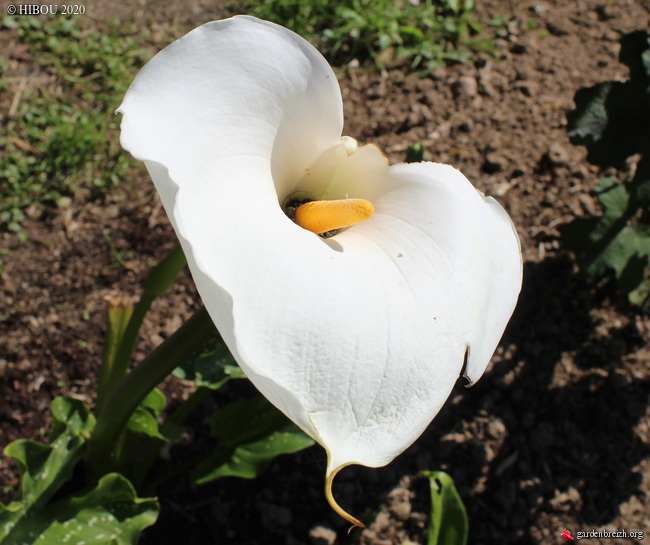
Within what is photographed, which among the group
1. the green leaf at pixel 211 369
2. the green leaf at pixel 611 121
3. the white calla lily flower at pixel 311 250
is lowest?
the green leaf at pixel 211 369

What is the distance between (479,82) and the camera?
2.26 metres

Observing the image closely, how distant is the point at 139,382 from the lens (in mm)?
1095

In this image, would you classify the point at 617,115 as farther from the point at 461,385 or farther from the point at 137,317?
the point at 137,317

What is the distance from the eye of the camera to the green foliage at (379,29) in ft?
7.44

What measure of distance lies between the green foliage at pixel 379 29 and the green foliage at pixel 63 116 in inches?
18.8

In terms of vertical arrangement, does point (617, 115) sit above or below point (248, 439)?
above

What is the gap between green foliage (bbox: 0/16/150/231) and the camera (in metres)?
1.92

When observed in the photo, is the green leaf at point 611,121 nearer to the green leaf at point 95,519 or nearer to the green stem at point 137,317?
the green stem at point 137,317

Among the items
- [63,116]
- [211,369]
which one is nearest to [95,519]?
[211,369]

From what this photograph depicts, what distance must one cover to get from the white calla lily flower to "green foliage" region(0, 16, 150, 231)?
1174 millimetres

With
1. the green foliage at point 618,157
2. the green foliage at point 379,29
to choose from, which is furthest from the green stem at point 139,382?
the green foliage at point 379,29

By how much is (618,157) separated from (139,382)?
3.81 feet

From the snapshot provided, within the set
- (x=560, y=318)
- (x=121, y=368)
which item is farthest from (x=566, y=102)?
(x=121, y=368)

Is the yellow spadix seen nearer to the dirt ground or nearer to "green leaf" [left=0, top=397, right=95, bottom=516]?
"green leaf" [left=0, top=397, right=95, bottom=516]
